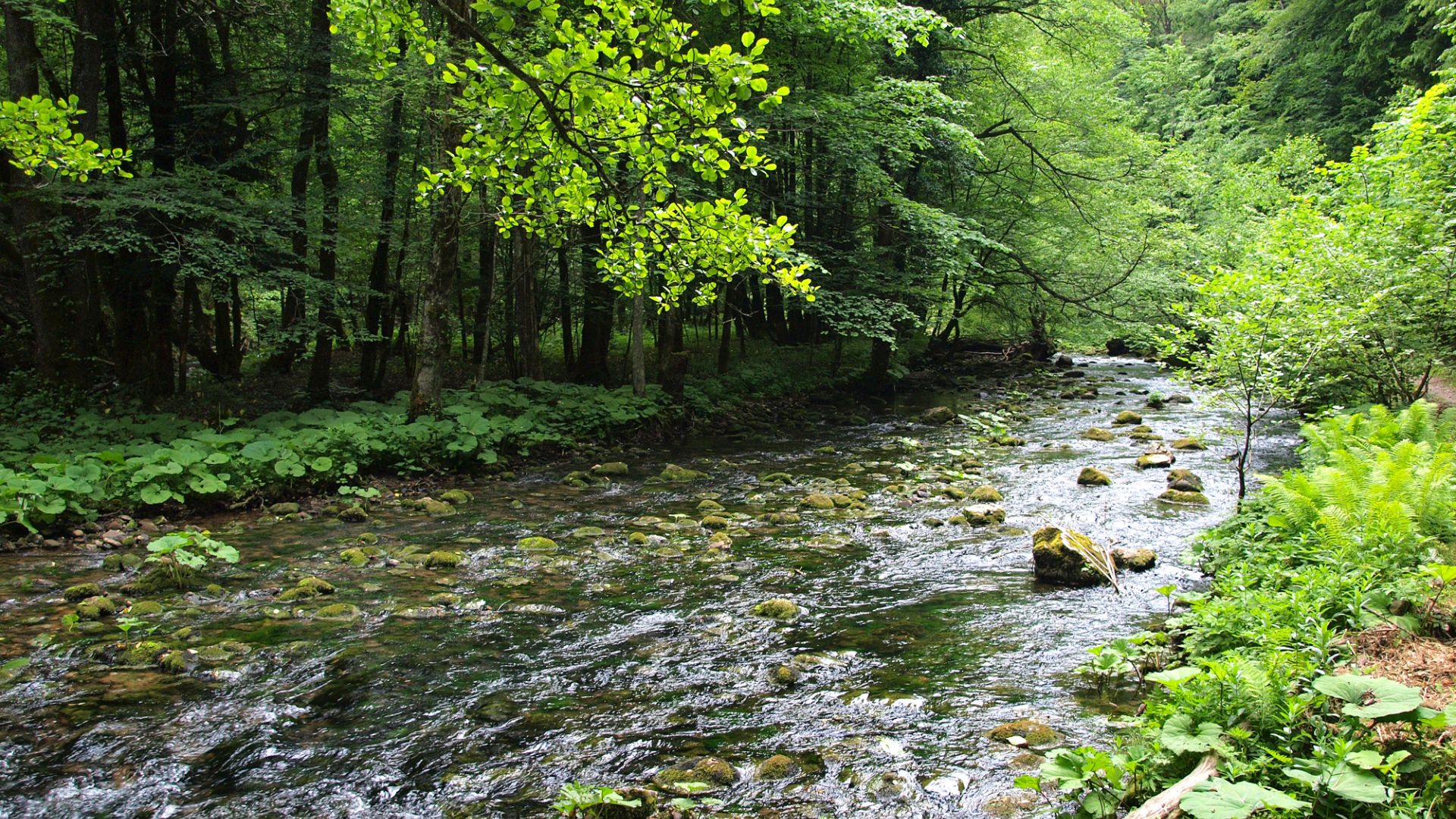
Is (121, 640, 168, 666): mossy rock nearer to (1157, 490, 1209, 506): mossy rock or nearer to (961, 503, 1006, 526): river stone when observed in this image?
(961, 503, 1006, 526): river stone

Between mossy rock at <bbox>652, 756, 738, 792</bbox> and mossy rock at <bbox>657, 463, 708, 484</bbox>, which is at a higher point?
mossy rock at <bbox>657, 463, 708, 484</bbox>

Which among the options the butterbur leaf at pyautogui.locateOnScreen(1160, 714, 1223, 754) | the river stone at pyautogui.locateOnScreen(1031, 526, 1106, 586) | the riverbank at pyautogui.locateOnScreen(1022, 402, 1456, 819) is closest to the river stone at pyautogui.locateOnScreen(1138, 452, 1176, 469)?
the river stone at pyautogui.locateOnScreen(1031, 526, 1106, 586)

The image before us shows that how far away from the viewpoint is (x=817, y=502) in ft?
33.1

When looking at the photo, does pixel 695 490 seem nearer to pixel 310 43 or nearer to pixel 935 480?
pixel 935 480

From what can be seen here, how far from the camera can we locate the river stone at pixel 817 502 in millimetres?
10031

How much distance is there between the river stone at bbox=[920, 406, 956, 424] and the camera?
1706 centimetres

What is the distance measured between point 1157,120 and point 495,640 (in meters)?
49.1

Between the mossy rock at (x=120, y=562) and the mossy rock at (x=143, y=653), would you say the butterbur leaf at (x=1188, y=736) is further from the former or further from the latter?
the mossy rock at (x=120, y=562)

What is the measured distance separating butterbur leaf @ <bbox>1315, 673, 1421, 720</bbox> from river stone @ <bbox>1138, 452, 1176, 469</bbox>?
30.4 feet

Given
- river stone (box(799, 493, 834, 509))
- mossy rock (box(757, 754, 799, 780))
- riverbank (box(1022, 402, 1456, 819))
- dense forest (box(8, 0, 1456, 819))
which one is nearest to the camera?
riverbank (box(1022, 402, 1456, 819))

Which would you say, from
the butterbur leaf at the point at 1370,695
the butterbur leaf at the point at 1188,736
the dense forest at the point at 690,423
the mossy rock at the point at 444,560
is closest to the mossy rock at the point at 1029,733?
the dense forest at the point at 690,423

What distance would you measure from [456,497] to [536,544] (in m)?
2.49

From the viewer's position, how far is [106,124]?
13.0 m

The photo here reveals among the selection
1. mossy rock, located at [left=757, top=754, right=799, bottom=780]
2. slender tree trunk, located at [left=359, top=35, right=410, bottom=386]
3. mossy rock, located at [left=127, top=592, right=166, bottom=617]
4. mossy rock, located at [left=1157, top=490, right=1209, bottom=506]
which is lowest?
mossy rock, located at [left=757, top=754, right=799, bottom=780]
